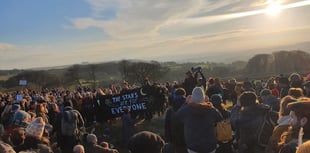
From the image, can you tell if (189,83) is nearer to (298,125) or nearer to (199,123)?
(199,123)

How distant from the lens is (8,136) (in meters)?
7.52

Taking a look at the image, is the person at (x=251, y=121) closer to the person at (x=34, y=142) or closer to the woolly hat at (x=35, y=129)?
the person at (x=34, y=142)

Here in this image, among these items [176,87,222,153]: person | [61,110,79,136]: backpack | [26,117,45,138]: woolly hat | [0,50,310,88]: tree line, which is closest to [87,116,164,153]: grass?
[61,110,79,136]: backpack

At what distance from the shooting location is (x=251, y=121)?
7.13 metres

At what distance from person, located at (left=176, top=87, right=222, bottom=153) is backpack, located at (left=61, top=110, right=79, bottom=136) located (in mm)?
3872

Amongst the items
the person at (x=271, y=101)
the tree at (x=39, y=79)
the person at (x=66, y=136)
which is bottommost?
the tree at (x=39, y=79)

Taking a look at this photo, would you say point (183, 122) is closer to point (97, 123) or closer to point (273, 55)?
point (97, 123)

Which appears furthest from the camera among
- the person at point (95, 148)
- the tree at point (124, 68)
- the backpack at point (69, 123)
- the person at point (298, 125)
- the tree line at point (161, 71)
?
the tree at point (124, 68)

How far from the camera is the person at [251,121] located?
713cm

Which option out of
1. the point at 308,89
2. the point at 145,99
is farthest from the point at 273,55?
the point at 308,89

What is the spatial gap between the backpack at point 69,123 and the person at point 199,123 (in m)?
3.87

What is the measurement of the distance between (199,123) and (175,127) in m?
0.63

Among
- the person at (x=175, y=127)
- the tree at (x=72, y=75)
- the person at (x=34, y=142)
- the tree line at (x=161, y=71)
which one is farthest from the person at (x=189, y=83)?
the tree at (x=72, y=75)

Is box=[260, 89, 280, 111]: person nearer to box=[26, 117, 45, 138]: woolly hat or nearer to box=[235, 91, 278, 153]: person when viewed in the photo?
box=[235, 91, 278, 153]: person
